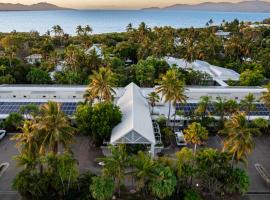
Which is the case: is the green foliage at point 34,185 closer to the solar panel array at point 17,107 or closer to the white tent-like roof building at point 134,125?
the white tent-like roof building at point 134,125

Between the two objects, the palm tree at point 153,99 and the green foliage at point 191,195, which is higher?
the palm tree at point 153,99

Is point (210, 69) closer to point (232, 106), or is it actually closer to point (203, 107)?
point (232, 106)

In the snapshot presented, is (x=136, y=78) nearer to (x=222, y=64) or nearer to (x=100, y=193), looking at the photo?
(x=222, y=64)

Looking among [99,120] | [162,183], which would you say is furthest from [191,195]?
[99,120]

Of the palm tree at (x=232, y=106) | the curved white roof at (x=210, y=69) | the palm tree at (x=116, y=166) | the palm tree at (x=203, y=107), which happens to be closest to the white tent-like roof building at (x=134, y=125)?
the palm tree at (x=116, y=166)

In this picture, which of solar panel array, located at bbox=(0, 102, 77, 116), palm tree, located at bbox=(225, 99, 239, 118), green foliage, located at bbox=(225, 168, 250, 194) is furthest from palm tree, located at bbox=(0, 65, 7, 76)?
green foliage, located at bbox=(225, 168, 250, 194)

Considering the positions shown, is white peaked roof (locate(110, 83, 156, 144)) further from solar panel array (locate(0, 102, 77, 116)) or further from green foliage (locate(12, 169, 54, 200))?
green foliage (locate(12, 169, 54, 200))
